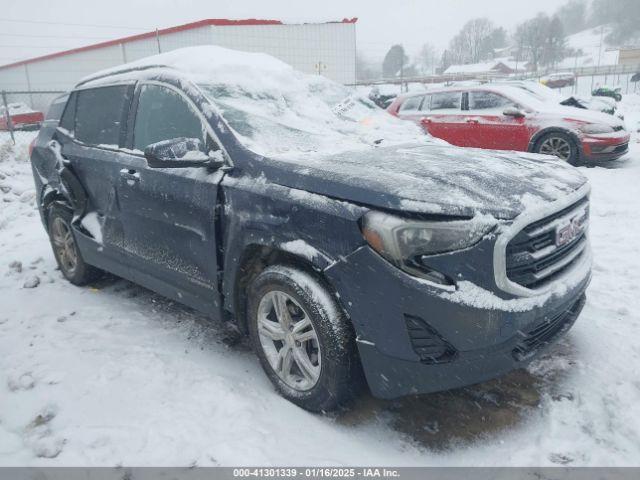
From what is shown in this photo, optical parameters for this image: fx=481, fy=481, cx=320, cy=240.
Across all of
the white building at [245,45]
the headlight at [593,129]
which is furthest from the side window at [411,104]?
the white building at [245,45]

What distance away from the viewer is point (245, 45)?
21.2 meters

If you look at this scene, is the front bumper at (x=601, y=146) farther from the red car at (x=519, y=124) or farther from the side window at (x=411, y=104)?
the side window at (x=411, y=104)

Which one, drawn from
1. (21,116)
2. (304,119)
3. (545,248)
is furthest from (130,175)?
(21,116)

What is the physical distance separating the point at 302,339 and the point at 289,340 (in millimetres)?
105

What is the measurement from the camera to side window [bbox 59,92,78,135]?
4.09 m

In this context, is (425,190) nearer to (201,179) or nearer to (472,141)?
(201,179)

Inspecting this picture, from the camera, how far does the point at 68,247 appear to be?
4.22m

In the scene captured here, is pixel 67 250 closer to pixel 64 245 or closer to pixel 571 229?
pixel 64 245

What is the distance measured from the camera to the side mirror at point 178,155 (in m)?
2.58

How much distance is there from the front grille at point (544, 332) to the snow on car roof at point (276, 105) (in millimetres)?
1437

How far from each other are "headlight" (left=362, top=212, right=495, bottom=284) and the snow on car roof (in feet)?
2.94

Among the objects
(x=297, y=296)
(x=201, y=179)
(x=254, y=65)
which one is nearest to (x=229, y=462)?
(x=297, y=296)

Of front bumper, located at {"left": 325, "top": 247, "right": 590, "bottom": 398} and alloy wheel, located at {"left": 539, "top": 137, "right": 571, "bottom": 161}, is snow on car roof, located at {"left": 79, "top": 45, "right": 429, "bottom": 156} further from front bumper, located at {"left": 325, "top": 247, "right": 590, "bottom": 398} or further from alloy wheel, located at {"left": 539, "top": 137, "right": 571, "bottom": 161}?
alloy wheel, located at {"left": 539, "top": 137, "right": 571, "bottom": 161}

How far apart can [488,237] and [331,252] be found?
665 mm
